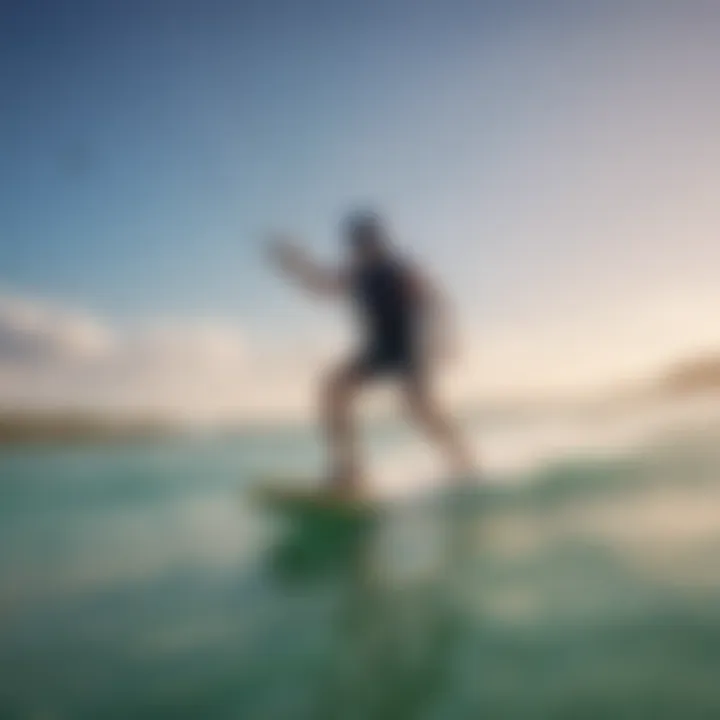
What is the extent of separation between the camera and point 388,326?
140 cm

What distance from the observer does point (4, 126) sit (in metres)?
1.50

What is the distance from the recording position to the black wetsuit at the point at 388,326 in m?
1.40

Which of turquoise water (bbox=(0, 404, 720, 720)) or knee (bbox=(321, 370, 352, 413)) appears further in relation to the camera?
knee (bbox=(321, 370, 352, 413))

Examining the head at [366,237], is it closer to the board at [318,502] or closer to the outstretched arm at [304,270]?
the outstretched arm at [304,270]

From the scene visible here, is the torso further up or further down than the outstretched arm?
further down

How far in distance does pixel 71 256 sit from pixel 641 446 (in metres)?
1.00

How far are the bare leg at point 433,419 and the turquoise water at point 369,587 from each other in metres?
0.05

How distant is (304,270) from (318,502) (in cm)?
38

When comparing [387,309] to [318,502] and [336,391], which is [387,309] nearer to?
[336,391]

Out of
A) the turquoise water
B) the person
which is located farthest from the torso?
the turquoise water

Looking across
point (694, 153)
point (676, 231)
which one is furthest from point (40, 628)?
point (694, 153)

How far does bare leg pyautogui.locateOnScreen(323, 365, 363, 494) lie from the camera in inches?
54.9

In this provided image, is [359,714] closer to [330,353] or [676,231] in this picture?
[330,353]

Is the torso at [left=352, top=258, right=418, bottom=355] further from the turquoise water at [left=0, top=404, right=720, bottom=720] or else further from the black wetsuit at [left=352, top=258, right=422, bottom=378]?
the turquoise water at [left=0, top=404, right=720, bottom=720]
